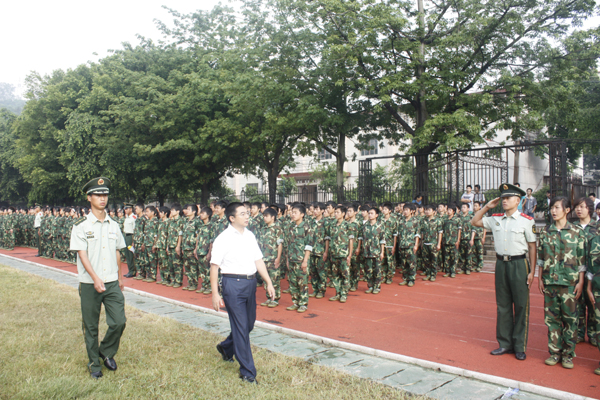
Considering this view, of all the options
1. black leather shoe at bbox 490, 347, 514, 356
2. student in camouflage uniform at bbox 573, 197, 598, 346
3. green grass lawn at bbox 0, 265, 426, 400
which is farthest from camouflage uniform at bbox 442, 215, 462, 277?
green grass lawn at bbox 0, 265, 426, 400

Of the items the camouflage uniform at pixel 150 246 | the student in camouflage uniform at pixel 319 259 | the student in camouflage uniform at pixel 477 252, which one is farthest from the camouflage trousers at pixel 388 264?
the camouflage uniform at pixel 150 246

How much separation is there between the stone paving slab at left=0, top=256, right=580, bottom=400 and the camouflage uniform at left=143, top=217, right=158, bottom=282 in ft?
11.7

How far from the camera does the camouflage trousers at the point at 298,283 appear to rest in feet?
23.2

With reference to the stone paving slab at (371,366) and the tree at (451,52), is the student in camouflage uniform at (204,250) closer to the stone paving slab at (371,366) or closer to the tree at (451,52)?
the stone paving slab at (371,366)

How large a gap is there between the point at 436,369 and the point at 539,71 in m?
13.0

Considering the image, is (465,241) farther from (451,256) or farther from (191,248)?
(191,248)

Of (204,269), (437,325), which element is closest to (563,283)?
(437,325)

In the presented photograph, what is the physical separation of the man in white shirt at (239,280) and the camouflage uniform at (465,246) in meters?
7.52

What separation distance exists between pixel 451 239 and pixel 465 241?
701 millimetres

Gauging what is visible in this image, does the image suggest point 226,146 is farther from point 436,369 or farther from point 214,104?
point 436,369

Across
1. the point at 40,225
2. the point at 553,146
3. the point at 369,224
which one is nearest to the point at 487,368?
the point at 369,224

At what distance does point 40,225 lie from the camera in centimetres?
1566

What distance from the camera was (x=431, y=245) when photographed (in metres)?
9.96

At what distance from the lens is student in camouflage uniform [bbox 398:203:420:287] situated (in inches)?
367
